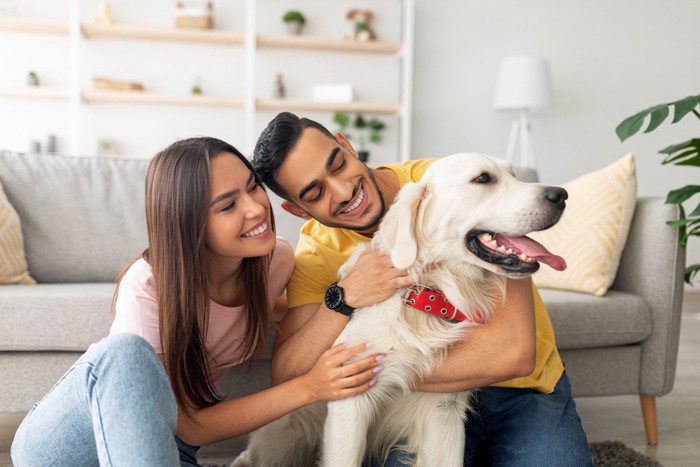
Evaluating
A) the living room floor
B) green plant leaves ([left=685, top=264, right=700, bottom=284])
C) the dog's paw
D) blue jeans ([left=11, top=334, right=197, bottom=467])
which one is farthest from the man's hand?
green plant leaves ([left=685, top=264, right=700, bottom=284])

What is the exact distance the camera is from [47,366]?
191 centimetres

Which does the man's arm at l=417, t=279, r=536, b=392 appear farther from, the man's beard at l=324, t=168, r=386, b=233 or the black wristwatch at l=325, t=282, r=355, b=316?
the man's beard at l=324, t=168, r=386, b=233

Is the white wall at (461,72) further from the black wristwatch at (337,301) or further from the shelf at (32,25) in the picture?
the black wristwatch at (337,301)

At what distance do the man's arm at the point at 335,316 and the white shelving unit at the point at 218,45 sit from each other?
3.57 m

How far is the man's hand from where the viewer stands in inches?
52.0

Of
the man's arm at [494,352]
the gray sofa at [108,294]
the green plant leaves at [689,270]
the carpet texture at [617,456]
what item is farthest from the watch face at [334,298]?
the green plant leaves at [689,270]

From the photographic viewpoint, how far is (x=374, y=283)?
1323mm

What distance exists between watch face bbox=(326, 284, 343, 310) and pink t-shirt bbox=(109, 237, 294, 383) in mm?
265

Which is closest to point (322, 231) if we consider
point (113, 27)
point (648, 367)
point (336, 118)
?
point (648, 367)

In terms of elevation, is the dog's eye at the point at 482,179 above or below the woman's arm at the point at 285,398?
above

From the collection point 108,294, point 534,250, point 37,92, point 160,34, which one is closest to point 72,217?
point 108,294

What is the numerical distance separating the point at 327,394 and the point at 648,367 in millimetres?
1515

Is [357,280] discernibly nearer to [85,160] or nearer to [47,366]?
[47,366]

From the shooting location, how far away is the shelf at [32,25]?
4.60 metres
